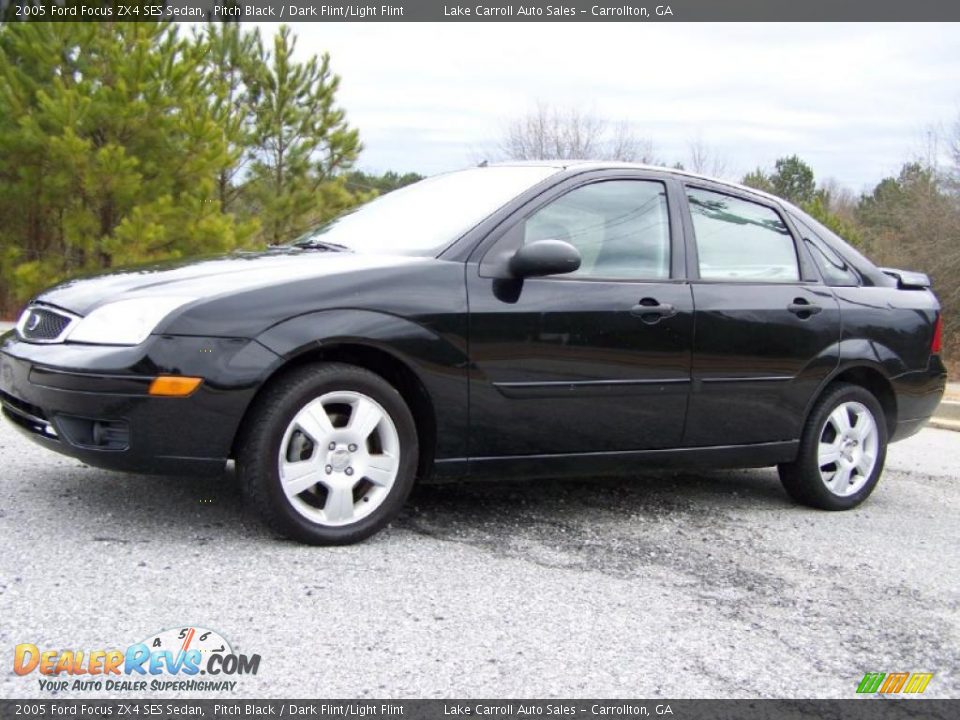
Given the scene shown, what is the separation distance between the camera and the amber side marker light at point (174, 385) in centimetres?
367

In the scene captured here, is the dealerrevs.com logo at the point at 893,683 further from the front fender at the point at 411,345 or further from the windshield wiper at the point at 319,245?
the windshield wiper at the point at 319,245

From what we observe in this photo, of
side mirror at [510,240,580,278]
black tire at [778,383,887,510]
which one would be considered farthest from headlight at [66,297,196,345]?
black tire at [778,383,887,510]

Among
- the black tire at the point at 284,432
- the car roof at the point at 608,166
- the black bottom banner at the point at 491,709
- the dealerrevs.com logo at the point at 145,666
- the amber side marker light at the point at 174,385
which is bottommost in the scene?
the black bottom banner at the point at 491,709

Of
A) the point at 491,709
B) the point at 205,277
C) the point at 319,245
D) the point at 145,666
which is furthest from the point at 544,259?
the point at 145,666

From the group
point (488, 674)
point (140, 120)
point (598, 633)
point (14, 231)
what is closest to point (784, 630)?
Answer: point (598, 633)

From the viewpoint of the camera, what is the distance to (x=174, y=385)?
3.68 metres

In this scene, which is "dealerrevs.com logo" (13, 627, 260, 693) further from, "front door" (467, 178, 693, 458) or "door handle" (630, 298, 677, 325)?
"door handle" (630, 298, 677, 325)

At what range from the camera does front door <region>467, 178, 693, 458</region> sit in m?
4.27

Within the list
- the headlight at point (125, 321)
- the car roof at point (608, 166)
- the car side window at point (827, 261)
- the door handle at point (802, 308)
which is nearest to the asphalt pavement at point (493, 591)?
the headlight at point (125, 321)

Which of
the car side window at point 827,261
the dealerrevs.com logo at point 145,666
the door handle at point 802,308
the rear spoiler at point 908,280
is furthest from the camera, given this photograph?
the rear spoiler at point 908,280

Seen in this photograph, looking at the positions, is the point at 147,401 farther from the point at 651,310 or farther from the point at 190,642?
the point at 651,310

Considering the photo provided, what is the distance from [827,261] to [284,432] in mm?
3142

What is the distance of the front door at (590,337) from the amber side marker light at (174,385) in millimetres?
1109

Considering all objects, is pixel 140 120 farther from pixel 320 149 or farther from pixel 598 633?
pixel 598 633
